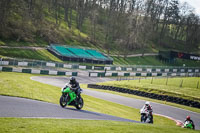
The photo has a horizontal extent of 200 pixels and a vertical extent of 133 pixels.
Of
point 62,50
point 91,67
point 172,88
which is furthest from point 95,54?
point 172,88

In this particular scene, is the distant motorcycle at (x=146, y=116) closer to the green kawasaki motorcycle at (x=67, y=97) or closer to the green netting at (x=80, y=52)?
the green kawasaki motorcycle at (x=67, y=97)

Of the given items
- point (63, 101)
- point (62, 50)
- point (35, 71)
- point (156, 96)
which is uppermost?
point (62, 50)

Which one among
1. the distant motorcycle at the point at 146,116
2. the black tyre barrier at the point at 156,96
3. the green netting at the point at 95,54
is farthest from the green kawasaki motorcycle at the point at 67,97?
the green netting at the point at 95,54

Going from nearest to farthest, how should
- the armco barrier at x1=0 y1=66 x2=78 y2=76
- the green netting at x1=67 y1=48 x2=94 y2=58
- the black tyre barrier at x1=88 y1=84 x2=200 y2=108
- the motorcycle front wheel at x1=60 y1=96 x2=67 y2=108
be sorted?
the motorcycle front wheel at x1=60 y1=96 x2=67 y2=108 < the black tyre barrier at x1=88 y1=84 x2=200 y2=108 < the armco barrier at x1=0 y1=66 x2=78 y2=76 < the green netting at x1=67 y1=48 x2=94 y2=58

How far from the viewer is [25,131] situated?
7785 millimetres

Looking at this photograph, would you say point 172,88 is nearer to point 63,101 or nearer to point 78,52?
point 63,101

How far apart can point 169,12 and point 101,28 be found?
33.2m

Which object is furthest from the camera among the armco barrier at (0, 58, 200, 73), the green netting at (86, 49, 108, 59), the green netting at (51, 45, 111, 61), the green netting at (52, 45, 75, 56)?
the green netting at (86, 49, 108, 59)

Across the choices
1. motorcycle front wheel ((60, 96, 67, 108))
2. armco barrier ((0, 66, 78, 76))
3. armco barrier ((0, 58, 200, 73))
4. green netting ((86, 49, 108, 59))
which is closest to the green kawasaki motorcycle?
motorcycle front wheel ((60, 96, 67, 108))

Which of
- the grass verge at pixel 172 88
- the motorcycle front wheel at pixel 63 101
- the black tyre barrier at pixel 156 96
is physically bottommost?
the black tyre barrier at pixel 156 96

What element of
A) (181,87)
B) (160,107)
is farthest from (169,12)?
(160,107)

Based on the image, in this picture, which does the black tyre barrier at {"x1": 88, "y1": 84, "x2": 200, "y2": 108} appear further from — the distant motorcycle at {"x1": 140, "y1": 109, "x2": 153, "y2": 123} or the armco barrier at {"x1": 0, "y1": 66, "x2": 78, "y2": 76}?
the distant motorcycle at {"x1": 140, "y1": 109, "x2": 153, "y2": 123}

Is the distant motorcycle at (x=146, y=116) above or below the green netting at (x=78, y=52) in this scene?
below

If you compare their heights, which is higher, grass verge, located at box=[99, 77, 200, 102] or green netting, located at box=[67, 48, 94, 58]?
green netting, located at box=[67, 48, 94, 58]
